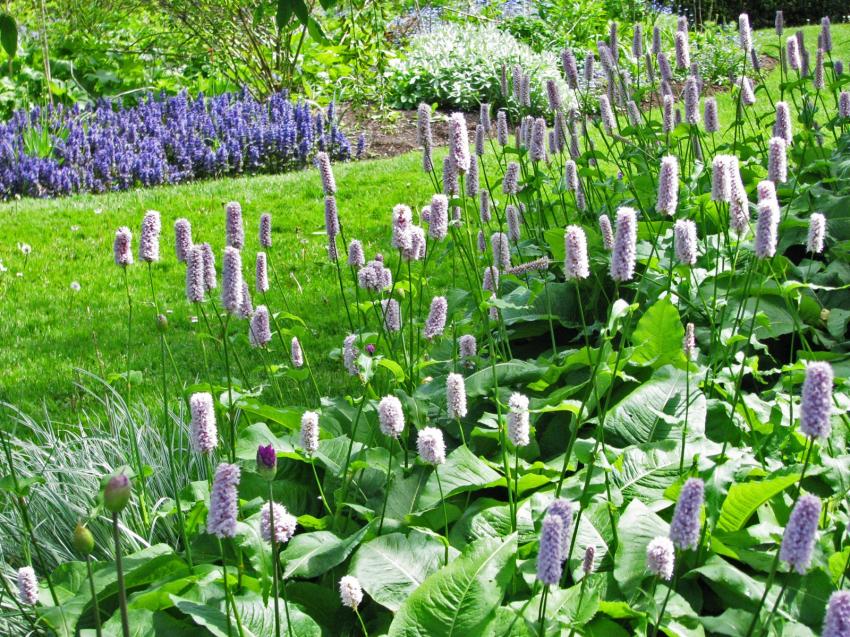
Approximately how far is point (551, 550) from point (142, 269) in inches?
214

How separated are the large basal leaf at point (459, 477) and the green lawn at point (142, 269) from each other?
170cm

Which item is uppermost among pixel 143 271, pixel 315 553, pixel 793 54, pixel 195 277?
pixel 793 54

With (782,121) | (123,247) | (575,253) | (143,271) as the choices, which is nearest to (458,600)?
(575,253)

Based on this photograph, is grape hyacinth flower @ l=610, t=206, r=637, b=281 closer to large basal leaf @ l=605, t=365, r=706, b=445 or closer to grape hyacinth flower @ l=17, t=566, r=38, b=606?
large basal leaf @ l=605, t=365, r=706, b=445

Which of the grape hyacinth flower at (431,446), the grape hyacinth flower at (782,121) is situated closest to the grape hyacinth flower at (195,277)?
the grape hyacinth flower at (431,446)

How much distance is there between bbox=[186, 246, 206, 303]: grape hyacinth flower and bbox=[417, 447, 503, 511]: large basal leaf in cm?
79

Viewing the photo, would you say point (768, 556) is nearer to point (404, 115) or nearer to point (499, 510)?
point (499, 510)

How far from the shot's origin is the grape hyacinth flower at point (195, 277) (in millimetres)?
2182

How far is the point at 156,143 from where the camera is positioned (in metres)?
8.83

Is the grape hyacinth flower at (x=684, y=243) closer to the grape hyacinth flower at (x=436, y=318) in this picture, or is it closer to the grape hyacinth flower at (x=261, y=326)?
the grape hyacinth flower at (x=436, y=318)

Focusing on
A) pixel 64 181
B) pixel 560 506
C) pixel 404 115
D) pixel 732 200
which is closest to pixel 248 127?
pixel 64 181

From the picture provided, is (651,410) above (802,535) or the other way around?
the other way around

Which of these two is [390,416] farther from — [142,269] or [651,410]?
[142,269]

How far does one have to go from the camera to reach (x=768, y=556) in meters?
2.17
